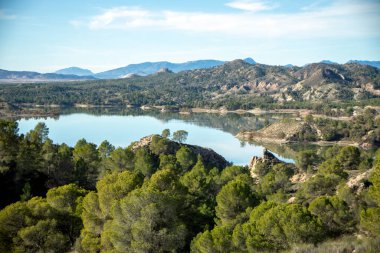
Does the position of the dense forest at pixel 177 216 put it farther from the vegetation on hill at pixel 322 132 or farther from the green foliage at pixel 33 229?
the vegetation on hill at pixel 322 132

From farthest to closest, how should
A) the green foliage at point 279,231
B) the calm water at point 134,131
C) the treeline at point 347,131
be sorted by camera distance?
the treeline at point 347,131 < the calm water at point 134,131 < the green foliage at point 279,231

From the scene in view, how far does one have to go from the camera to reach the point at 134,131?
10012 centimetres

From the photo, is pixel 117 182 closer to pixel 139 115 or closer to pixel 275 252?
pixel 275 252

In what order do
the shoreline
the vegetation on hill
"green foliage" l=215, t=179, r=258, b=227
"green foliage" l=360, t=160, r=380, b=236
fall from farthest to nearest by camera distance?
the shoreline, the vegetation on hill, "green foliage" l=215, t=179, r=258, b=227, "green foliage" l=360, t=160, r=380, b=236

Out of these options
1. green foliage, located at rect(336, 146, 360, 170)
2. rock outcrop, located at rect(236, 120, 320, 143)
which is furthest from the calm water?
green foliage, located at rect(336, 146, 360, 170)

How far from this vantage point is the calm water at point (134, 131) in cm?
8150

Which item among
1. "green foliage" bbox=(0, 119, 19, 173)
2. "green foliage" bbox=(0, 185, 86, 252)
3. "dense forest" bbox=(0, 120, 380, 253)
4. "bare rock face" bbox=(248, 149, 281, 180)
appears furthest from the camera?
"bare rock face" bbox=(248, 149, 281, 180)

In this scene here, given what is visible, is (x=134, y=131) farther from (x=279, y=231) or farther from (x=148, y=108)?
(x=279, y=231)

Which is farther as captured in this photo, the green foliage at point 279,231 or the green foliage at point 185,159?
the green foliage at point 185,159

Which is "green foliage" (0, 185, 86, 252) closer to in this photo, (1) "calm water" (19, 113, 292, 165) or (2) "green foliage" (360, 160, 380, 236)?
(2) "green foliage" (360, 160, 380, 236)

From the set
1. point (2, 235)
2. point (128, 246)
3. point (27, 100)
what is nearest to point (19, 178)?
point (2, 235)

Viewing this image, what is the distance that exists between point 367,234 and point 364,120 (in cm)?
9014

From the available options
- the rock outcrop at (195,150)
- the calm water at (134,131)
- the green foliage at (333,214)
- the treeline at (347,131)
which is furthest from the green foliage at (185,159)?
the treeline at (347,131)

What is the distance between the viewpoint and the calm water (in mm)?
81500
